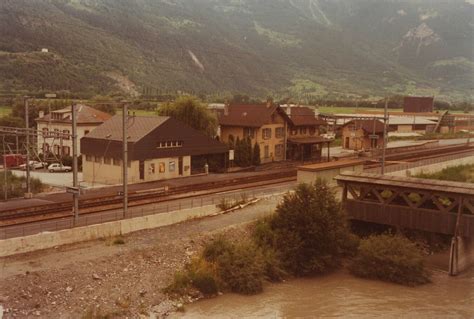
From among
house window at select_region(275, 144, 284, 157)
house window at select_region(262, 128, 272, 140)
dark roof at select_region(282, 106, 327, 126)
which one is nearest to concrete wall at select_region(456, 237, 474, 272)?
house window at select_region(262, 128, 272, 140)

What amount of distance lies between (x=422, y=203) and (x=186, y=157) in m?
24.1

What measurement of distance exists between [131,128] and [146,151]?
4325mm

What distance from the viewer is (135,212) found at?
3516cm

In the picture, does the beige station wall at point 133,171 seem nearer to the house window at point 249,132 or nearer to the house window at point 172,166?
the house window at point 172,166

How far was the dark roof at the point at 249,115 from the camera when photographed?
62.9m

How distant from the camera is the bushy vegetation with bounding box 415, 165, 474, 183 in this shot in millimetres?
55253

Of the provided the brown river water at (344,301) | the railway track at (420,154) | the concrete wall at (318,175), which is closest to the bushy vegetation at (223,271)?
the brown river water at (344,301)

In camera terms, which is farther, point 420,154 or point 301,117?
point 420,154

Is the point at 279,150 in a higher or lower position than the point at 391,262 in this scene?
higher

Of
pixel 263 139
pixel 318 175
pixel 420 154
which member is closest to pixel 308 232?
pixel 318 175

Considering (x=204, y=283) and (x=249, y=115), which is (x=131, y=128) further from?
(x=204, y=283)

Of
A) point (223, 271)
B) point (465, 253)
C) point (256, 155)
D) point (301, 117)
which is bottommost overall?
point (465, 253)

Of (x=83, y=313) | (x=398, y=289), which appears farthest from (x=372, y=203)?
(x=83, y=313)

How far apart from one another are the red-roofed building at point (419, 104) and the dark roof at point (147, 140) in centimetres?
10424
